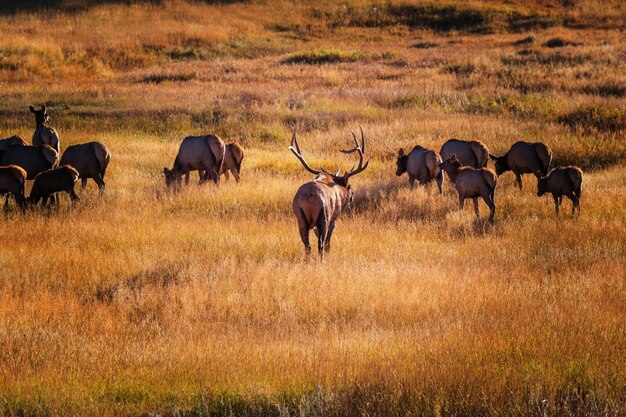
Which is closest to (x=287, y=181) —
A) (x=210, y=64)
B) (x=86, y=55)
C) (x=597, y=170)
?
(x=597, y=170)

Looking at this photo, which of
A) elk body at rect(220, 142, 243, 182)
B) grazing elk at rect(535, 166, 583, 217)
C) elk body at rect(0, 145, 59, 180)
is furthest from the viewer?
elk body at rect(220, 142, 243, 182)

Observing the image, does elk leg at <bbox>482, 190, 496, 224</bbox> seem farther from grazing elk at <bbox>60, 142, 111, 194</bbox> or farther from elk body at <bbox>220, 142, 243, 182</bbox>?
grazing elk at <bbox>60, 142, 111, 194</bbox>

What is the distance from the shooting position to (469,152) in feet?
59.3

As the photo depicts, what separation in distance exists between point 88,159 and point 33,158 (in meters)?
1.13

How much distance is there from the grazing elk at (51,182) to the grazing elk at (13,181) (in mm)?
240

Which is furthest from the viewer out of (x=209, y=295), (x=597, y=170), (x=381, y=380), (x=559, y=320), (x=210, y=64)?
(x=210, y=64)

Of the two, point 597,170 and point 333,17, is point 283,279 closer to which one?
point 597,170

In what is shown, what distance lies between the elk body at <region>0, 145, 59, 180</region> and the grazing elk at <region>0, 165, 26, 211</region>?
151 cm

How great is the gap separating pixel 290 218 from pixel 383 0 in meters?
67.9

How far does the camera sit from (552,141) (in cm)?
2333

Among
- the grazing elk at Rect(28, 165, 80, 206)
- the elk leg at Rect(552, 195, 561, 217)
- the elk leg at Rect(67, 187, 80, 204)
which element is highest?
the grazing elk at Rect(28, 165, 80, 206)

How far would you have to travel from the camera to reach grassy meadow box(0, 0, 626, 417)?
678 cm

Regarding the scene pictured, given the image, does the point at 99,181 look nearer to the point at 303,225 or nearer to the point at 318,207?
the point at 303,225

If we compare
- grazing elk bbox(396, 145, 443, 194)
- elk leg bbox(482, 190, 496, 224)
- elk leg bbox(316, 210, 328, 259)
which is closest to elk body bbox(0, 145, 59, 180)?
A: grazing elk bbox(396, 145, 443, 194)
